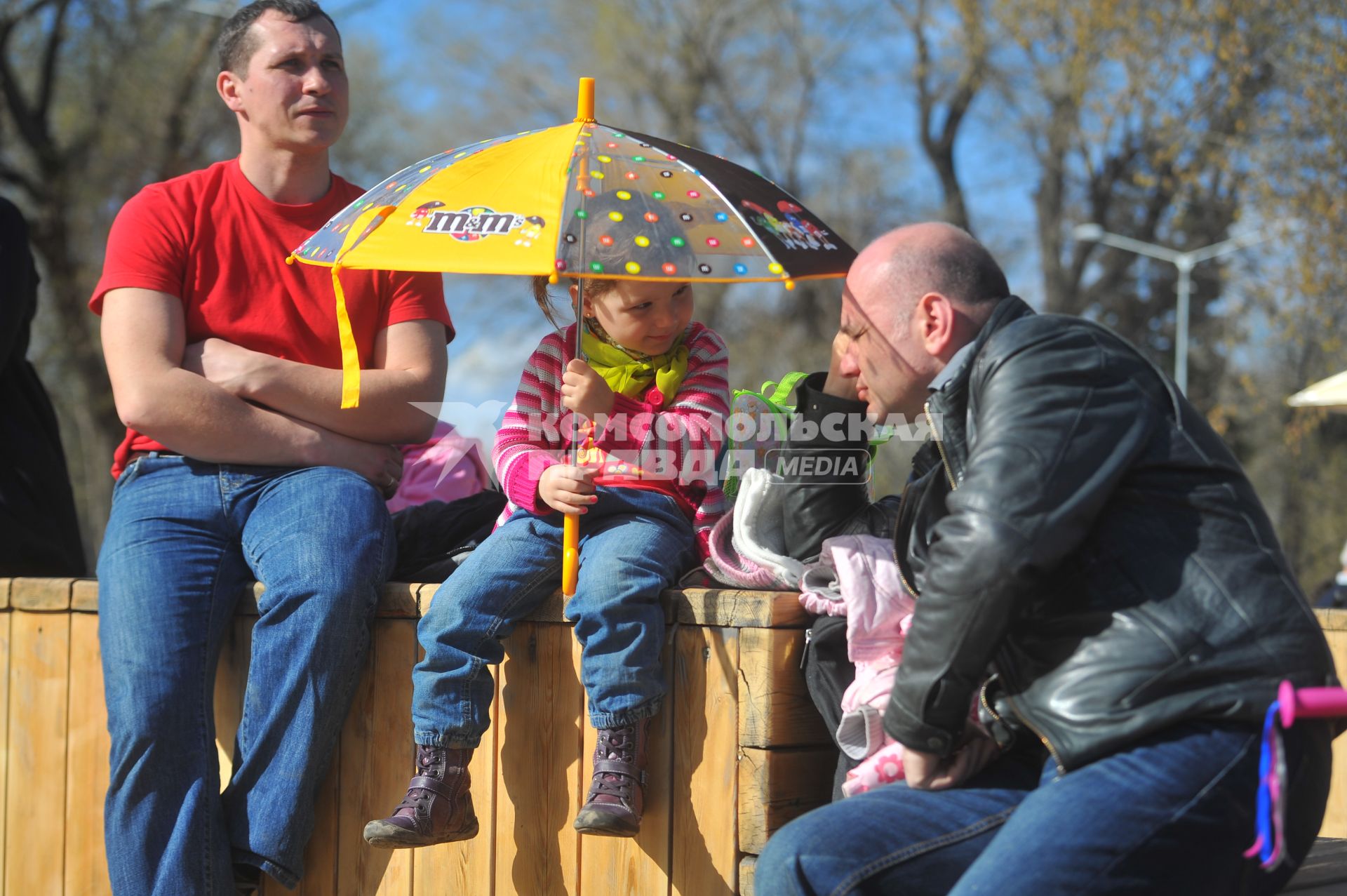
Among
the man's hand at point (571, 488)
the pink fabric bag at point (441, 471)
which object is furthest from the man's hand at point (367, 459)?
the pink fabric bag at point (441, 471)

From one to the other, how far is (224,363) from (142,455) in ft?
1.13

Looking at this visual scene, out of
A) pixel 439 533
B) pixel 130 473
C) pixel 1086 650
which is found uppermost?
pixel 130 473

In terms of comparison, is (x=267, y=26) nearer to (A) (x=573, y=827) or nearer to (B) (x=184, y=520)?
(B) (x=184, y=520)

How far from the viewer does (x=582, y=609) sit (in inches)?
126

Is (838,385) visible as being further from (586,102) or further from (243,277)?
(243,277)

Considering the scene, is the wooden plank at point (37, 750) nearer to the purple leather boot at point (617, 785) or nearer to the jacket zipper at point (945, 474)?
the purple leather boot at point (617, 785)

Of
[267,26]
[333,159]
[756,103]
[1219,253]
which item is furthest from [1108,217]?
[267,26]

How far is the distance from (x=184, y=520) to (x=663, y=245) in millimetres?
1445

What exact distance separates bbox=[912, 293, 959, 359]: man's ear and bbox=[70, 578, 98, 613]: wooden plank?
2.36 metres

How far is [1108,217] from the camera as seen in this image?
2647cm

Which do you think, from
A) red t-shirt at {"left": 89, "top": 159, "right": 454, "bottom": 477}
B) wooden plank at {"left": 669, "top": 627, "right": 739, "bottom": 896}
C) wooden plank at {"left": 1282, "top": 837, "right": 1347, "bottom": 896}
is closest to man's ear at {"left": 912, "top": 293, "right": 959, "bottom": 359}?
wooden plank at {"left": 669, "top": 627, "right": 739, "bottom": 896}

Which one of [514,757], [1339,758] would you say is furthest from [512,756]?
[1339,758]

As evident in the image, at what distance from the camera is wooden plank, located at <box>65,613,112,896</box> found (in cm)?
390

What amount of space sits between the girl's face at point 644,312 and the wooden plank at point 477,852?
932 mm
